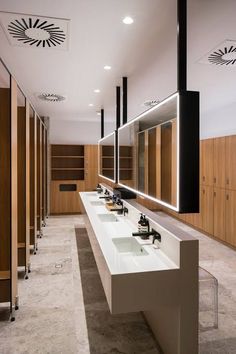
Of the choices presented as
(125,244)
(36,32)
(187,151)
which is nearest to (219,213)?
(125,244)

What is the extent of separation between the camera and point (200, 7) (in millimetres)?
2137

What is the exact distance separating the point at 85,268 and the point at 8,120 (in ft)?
7.52

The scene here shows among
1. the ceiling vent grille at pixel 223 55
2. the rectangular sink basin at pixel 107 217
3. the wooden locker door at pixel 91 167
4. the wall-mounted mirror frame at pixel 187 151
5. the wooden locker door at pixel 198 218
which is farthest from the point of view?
the wooden locker door at pixel 91 167

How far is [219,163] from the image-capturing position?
5.09 meters

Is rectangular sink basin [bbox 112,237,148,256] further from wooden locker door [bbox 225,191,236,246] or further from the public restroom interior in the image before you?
wooden locker door [bbox 225,191,236,246]

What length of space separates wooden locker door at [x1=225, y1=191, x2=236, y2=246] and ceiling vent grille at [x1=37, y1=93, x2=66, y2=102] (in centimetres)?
Answer: 369

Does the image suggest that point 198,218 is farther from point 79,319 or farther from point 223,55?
point 79,319

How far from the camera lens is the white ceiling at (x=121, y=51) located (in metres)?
2.16

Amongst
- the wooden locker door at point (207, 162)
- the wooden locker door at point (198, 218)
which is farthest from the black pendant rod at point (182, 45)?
the wooden locker door at point (198, 218)

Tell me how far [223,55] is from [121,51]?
118 centimetres

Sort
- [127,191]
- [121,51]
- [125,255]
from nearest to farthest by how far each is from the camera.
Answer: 1. [125,255]
2. [121,51]
3. [127,191]

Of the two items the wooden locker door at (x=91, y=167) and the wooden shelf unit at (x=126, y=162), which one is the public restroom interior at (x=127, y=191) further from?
the wooden locker door at (x=91, y=167)

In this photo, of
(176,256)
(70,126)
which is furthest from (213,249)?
(70,126)

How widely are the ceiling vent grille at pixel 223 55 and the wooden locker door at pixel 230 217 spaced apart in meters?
2.32
